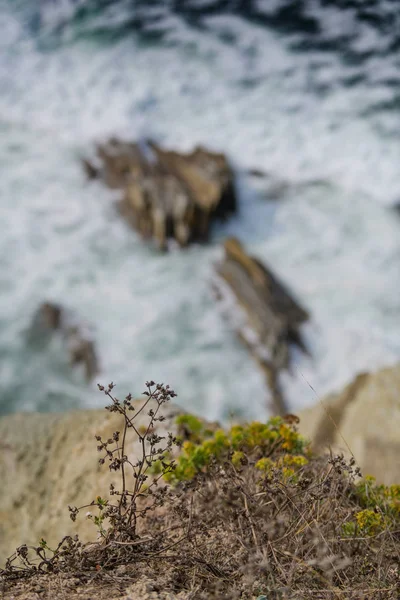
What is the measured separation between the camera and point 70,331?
284 inches

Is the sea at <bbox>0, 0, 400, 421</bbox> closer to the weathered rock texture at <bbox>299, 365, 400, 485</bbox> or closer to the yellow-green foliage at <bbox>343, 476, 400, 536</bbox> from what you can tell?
the weathered rock texture at <bbox>299, 365, 400, 485</bbox>

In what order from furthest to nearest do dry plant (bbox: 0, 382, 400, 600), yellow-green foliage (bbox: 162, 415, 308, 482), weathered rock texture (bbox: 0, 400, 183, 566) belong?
weathered rock texture (bbox: 0, 400, 183, 566) → yellow-green foliage (bbox: 162, 415, 308, 482) → dry plant (bbox: 0, 382, 400, 600)

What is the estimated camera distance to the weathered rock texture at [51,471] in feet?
11.1

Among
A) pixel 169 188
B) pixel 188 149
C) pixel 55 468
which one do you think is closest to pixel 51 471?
pixel 55 468

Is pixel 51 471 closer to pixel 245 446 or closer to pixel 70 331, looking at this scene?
pixel 245 446

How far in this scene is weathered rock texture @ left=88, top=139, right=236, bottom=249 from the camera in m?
8.28

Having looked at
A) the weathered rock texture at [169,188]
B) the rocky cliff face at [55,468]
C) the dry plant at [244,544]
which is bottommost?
the dry plant at [244,544]

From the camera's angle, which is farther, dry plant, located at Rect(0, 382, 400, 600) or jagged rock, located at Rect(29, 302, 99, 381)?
jagged rock, located at Rect(29, 302, 99, 381)

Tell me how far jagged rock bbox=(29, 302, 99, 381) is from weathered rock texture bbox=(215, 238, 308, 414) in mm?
1616

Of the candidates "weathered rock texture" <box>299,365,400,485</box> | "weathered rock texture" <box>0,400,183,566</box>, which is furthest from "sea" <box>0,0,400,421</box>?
"weathered rock texture" <box>0,400,183,566</box>

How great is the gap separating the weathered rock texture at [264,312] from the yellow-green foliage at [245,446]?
3.14 m

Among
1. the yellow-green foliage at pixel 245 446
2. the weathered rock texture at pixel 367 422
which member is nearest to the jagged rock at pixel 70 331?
the weathered rock texture at pixel 367 422

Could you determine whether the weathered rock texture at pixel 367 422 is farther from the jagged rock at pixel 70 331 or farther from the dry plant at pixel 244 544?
the jagged rock at pixel 70 331

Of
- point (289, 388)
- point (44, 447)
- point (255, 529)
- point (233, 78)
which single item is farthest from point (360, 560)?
point (233, 78)
